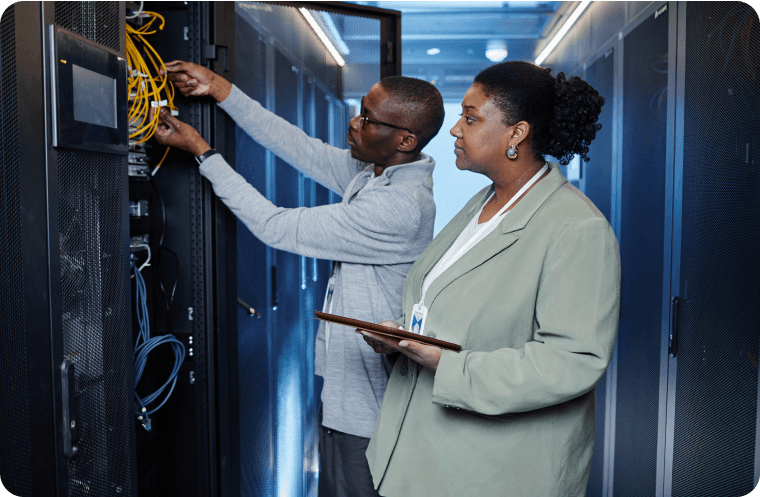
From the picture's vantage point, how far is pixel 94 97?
115 centimetres

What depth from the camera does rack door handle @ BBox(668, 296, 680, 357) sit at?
2053mm

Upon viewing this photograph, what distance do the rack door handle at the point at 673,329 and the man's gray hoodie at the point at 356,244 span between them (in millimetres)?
1076

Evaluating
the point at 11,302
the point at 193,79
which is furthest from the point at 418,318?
the point at 193,79

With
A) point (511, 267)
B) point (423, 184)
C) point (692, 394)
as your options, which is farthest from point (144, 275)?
point (692, 394)

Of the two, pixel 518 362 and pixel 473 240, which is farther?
pixel 473 240

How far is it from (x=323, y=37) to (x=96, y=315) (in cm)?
150

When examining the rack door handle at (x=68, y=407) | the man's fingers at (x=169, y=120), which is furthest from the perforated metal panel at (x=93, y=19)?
the rack door handle at (x=68, y=407)

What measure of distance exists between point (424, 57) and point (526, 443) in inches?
162

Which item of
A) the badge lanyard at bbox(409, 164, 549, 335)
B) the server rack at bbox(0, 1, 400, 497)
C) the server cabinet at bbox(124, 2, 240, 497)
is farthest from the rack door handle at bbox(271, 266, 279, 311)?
the badge lanyard at bbox(409, 164, 549, 335)

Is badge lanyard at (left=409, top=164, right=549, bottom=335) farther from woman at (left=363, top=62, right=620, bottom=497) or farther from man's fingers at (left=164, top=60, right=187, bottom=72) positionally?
man's fingers at (left=164, top=60, right=187, bottom=72)

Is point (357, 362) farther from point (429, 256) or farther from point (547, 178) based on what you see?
point (547, 178)

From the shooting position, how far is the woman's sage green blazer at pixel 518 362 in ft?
3.31

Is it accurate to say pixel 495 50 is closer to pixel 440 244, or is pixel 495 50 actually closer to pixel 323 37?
pixel 323 37

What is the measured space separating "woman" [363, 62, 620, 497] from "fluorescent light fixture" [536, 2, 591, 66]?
104 inches
